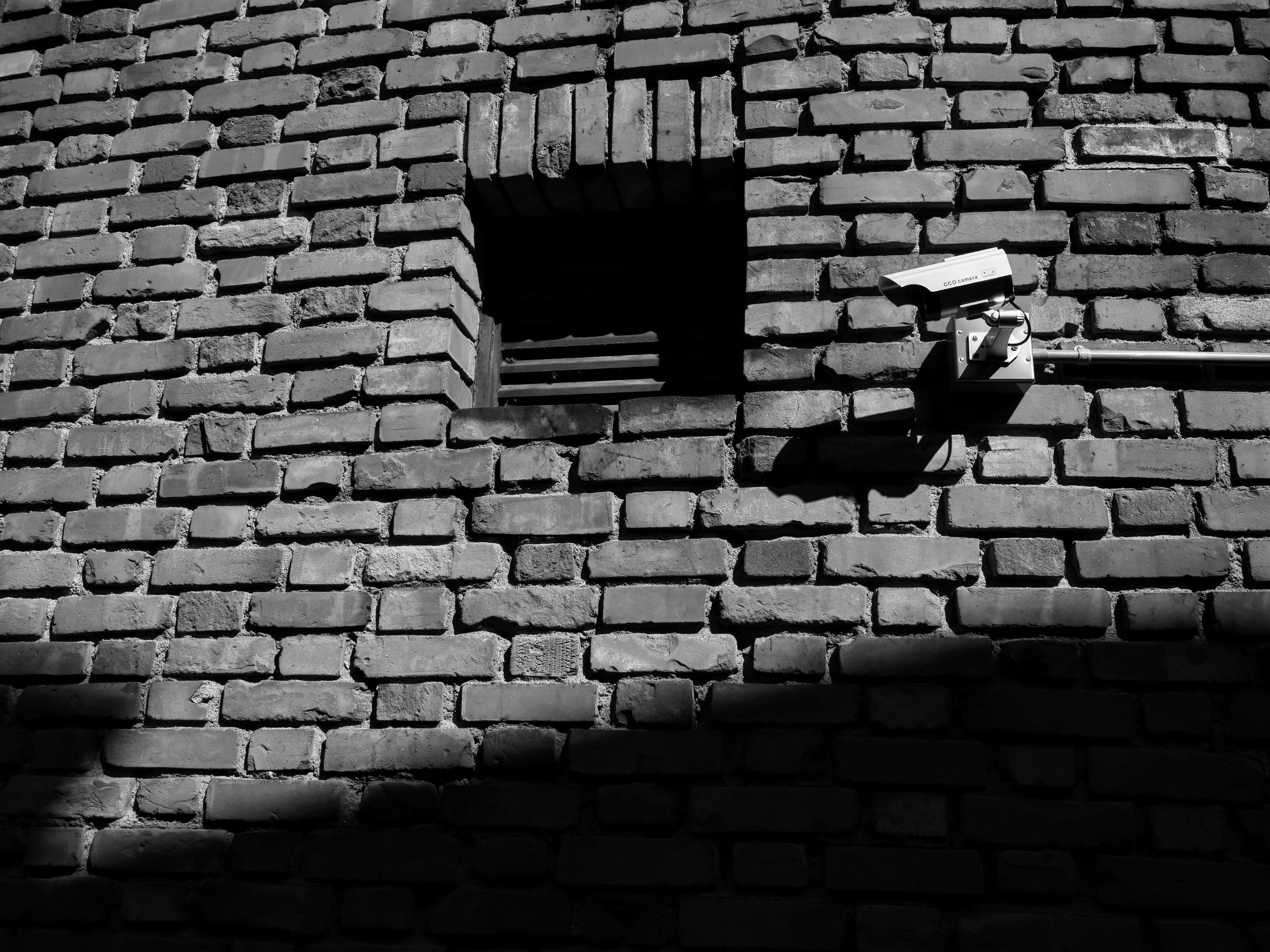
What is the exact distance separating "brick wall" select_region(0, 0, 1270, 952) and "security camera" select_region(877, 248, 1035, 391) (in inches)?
3.4

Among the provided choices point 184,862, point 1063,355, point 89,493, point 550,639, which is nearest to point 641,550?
point 550,639

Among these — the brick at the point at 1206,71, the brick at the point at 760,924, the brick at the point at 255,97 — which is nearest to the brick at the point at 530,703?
the brick at the point at 760,924

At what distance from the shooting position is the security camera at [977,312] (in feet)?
5.83

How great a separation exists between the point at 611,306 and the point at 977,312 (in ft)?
2.89

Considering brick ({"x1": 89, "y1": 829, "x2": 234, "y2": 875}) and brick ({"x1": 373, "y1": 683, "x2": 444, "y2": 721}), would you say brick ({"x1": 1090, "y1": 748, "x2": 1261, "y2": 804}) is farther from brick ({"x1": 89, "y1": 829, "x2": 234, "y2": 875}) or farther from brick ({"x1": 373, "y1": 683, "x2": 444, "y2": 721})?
brick ({"x1": 89, "y1": 829, "x2": 234, "y2": 875})

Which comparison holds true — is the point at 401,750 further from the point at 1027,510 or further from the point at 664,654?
the point at 1027,510

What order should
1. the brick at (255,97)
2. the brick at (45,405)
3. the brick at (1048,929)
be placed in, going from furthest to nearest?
the brick at (255,97)
the brick at (45,405)
the brick at (1048,929)

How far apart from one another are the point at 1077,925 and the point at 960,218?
137 centimetres

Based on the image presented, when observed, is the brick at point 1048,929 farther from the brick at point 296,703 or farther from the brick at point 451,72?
the brick at point 451,72

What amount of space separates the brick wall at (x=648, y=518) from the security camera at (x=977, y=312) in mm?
86

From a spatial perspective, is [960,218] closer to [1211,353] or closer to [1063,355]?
[1063,355]

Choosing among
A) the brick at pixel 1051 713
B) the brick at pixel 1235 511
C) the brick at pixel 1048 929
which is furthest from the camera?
the brick at pixel 1235 511

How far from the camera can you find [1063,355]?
185 centimetres

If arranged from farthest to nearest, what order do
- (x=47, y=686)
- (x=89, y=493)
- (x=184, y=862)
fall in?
(x=89, y=493), (x=47, y=686), (x=184, y=862)
